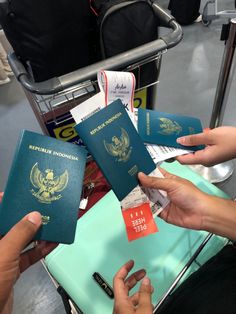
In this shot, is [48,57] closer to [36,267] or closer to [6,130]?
[36,267]

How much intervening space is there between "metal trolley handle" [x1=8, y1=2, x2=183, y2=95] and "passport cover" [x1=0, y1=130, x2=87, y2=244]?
0.14 meters

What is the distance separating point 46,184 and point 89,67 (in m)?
0.32

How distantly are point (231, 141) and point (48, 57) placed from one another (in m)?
0.57

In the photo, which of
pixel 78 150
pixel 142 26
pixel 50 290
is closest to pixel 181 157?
pixel 78 150

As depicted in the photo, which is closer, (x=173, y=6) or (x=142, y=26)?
(x=142, y=26)

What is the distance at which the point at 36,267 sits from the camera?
116 centimetres

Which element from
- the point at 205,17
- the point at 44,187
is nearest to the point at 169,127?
the point at 44,187

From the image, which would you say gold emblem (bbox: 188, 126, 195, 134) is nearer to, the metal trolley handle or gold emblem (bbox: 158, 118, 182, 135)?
gold emblem (bbox: 158, 118, 182, 135)

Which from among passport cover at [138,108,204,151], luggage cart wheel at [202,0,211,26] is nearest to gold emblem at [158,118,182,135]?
passport cover at [138,108,204,151]

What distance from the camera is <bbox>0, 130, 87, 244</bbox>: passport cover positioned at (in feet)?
1.86

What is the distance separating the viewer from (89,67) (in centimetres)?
70

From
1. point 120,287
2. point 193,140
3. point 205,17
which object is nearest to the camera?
point 120,287

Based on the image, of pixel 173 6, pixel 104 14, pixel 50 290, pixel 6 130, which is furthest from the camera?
pixel 173 6

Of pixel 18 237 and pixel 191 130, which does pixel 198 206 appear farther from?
pixel 18 237
